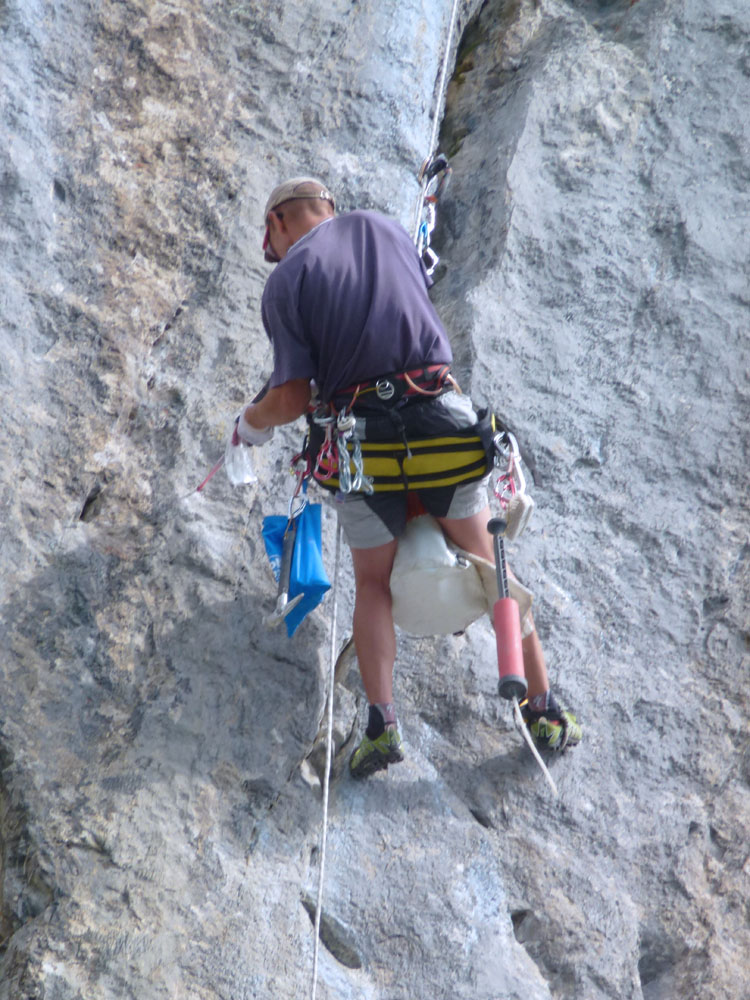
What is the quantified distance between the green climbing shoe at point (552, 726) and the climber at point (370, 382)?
25cm

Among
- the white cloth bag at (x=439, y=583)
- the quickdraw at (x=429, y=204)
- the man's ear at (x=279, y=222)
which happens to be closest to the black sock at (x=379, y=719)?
the white cloth bag at (x=439, y=583)

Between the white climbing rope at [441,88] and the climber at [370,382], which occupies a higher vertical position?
the white climbing rope at [441,88]

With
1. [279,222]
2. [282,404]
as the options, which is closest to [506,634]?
[282,404]

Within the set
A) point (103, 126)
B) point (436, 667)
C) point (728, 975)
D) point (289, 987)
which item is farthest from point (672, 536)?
point (103, 126)

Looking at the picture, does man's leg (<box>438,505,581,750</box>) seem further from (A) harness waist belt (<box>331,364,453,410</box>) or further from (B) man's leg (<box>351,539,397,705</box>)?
(A) harness waist belt (<box>331,364,453,410</box>)

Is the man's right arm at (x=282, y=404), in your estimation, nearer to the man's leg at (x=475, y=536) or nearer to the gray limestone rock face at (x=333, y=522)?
the man's leg at (x=475, y=536)

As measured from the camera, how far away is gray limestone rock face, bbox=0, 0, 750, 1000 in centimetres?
349

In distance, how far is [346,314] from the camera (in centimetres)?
345

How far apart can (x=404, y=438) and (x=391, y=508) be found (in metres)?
0.28

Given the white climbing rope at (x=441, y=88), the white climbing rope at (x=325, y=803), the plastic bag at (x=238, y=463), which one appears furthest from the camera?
the white climbing rope at (x=441, y=88)

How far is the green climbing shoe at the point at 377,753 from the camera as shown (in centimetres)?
370

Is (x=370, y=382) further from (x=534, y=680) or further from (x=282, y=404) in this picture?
(x=534, y=680)

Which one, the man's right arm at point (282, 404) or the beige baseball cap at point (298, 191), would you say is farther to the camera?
the beige baseball cap at point (298, 191)

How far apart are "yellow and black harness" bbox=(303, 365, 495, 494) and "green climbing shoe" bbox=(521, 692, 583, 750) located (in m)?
0.97
